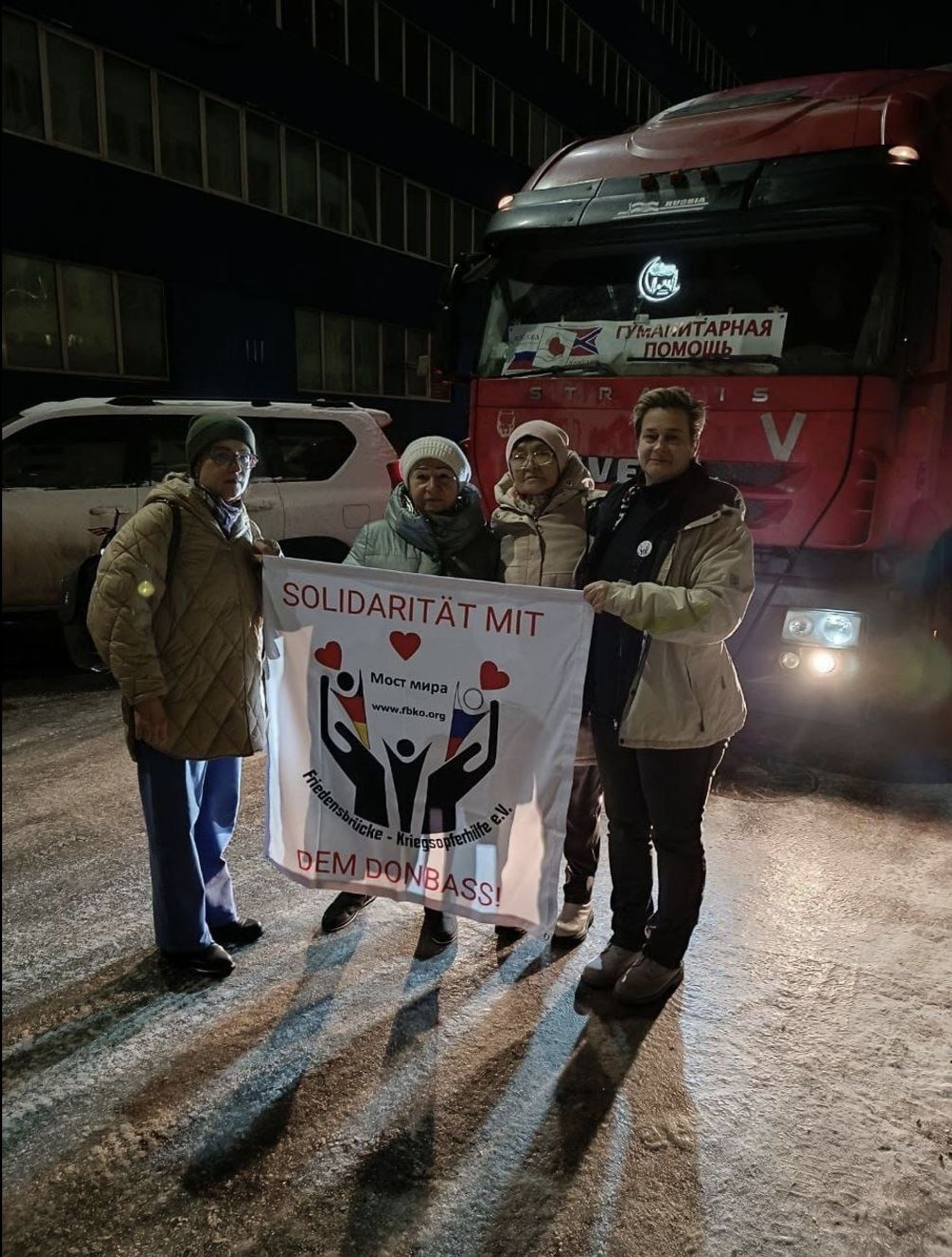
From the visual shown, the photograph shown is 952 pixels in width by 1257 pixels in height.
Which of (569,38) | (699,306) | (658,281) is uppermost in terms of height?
(569,38)

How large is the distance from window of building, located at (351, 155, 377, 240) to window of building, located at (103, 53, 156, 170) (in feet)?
17.5

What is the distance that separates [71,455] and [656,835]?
6312mm

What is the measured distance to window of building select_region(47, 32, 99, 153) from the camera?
13.3 metres

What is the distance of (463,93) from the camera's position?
22250 mm

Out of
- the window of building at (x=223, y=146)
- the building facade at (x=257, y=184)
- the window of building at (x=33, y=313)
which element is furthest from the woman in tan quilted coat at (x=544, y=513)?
the window of building at (x=223, y=146)

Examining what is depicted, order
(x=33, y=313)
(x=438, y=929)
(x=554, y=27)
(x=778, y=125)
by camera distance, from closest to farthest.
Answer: (x=438, y=929) → (x=778, y=125) → (x=33, y=313) → (x=554, y=27)

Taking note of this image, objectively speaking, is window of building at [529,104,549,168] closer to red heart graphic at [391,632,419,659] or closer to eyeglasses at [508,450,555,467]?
eyeglasses at [508,450,555,467]

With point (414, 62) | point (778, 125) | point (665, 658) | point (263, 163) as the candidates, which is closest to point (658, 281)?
point (778, 125)

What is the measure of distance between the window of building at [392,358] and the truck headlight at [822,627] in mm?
17270

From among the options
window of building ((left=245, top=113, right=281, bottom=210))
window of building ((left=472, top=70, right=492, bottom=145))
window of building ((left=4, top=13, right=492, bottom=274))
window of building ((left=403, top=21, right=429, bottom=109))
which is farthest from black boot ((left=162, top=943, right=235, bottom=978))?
window of building ((left=472, top=70, right=492, bottom=145))

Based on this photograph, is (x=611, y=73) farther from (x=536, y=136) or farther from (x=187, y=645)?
(x=187, y=645)

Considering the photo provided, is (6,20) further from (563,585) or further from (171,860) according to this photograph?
(171,860)

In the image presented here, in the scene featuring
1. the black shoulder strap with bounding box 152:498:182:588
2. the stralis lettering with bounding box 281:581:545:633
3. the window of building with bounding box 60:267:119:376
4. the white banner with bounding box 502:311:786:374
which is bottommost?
the stralis lettering with bounding box 281:581:545:633

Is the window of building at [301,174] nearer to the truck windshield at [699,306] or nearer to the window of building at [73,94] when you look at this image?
the window of building at [73,94]
